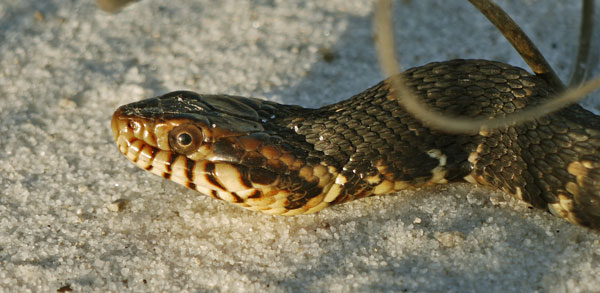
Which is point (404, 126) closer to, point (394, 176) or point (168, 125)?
point (394, 176)

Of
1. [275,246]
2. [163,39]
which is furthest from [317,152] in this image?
[163,39]

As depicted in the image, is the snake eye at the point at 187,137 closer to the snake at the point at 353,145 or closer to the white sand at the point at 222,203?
the snake at the point at 353,145

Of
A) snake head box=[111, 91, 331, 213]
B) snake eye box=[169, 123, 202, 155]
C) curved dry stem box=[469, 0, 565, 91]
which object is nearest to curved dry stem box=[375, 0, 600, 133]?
curved dry stem box=[469, 0, 565, 91]

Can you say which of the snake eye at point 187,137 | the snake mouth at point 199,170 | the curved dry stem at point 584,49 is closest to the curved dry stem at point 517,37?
the curved dry stem at point 584,49

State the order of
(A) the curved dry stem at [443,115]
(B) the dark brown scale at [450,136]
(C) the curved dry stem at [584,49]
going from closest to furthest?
(A) the curved dry stem at [443,115] → (B) the dark brown scale at [450,136] → (C) the curved dry stem at [584,49]

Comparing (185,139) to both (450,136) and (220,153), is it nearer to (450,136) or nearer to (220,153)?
(220,153)

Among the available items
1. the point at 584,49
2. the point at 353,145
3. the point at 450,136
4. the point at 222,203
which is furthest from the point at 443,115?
the point at 584,49
